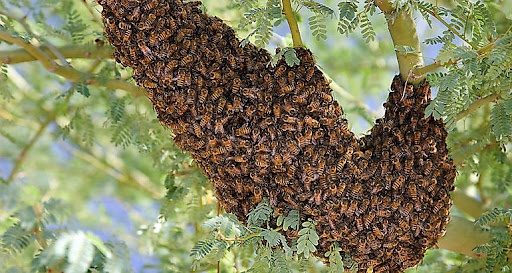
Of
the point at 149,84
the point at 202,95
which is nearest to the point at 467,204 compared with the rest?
the point at 202,95

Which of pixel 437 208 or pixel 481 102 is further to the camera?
pixel 481 102

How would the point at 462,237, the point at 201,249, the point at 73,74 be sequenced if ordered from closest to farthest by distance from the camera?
the point at 201,249 → the point at 462,237 → the point at 73,74

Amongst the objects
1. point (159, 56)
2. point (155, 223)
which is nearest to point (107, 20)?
point (159, 56)

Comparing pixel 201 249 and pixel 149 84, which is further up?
pixel 149 84

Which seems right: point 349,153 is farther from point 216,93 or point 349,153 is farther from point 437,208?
point 216,93

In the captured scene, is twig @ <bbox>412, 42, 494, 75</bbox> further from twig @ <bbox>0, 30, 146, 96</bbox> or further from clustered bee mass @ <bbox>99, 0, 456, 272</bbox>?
twig @ <bbox>0, 30, 146, 96</bbox>

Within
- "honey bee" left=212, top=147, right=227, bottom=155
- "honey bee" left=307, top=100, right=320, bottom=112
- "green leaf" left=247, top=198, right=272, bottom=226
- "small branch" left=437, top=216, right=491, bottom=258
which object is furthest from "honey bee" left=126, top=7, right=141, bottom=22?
"small branch" left=437, top=216, right=491, bottom=258

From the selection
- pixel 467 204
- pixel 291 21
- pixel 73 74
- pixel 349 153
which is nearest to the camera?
pixel 349 153
